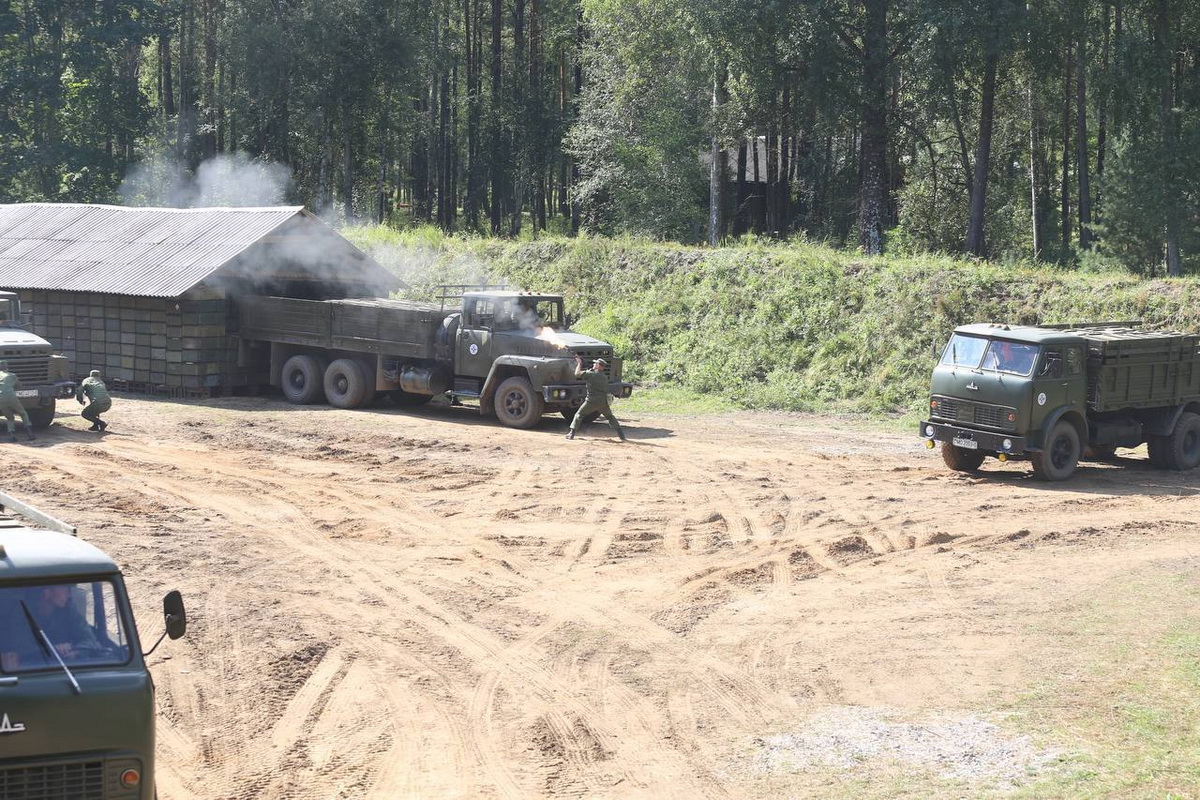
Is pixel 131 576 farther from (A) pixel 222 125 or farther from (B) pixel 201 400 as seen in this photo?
(A) pixel 222 125

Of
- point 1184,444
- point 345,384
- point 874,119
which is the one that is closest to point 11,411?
point 345,384

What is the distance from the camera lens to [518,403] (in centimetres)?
2208

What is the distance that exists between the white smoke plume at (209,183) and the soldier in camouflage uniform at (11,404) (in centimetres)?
2707

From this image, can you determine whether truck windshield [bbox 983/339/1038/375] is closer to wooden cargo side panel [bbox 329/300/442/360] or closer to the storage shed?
wooden cargo side panel [bbox 329/300/442/360]

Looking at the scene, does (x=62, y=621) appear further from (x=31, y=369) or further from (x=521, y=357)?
(x=521, y=357)

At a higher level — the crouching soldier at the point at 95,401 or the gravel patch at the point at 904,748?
the crouching soldier at the point at 95,401

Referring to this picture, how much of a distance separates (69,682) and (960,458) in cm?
1492

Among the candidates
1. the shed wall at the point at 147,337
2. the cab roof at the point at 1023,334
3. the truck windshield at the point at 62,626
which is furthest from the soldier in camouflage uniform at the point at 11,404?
the truck windshield at the point at 62,626

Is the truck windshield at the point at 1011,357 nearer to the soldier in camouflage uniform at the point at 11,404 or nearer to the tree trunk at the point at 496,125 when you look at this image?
the soldier in camouflage uniform at the point at 11,404

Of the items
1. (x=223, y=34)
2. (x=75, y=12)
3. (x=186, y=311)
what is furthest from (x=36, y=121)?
(x=186, y=311)

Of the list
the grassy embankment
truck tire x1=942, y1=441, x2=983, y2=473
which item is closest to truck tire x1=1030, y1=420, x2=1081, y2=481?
truck tire x1=942, y1=441, x2=983, y2=473

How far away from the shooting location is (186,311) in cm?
2484

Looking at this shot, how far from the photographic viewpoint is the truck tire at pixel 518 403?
71.6 ft

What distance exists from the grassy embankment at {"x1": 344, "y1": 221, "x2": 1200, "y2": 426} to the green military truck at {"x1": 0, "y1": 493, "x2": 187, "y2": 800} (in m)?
19.1
